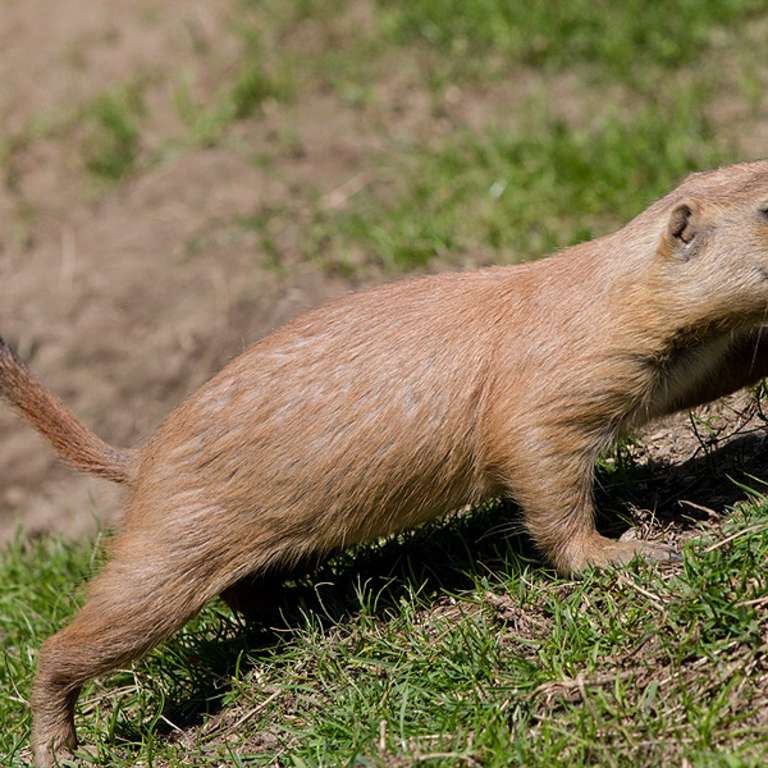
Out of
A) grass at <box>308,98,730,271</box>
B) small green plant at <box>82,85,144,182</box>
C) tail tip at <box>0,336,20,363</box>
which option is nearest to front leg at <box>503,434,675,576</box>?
tail tip at <box>0,336,20,363</box>

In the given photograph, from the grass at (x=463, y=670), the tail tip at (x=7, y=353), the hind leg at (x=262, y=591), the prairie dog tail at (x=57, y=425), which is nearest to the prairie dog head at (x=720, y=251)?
the grass at (x=463, y=670)

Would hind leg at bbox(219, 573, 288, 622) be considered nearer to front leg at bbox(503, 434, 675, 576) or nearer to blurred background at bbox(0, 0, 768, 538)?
front leg at bbox(503, 434, 675, 576)

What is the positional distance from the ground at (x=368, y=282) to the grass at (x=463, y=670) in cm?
1

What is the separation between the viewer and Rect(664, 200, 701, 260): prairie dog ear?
191 inches

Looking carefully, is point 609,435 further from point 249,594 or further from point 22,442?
point 22,442

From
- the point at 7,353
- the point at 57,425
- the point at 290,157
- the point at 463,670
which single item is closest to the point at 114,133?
the point at 290,157

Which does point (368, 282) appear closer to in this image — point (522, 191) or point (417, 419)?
point (522, 191)

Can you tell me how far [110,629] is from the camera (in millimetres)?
5219

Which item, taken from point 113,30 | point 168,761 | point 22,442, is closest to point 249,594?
point 168,761

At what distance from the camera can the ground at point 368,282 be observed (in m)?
4.54

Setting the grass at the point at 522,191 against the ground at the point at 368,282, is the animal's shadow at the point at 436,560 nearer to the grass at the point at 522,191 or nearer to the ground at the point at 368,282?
the ground at the point at 368,282

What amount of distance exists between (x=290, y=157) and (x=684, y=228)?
548 cm

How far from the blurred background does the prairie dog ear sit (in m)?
3.10

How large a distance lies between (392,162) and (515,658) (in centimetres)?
546
